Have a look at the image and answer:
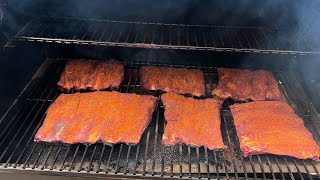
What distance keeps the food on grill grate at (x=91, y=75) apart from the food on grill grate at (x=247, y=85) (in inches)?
51.9

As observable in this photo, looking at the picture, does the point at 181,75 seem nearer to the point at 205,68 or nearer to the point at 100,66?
the point at 205,68

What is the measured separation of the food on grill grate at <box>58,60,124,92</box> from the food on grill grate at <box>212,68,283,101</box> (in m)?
1.32

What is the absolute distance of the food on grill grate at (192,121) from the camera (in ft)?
10.3

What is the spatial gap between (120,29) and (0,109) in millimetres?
1775

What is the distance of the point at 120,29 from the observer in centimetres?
416

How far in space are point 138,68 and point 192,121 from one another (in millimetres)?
1445

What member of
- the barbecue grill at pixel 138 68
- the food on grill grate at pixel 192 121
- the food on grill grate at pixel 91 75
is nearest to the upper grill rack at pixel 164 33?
the barbecue grill at pixel 138 68

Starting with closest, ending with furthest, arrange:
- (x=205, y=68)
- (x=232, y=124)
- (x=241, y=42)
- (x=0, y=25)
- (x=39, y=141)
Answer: (x=39, y=141) < (x=0, y=25) < (x=232, y=124) < (x=241, y=42) < (x=205, y=68)

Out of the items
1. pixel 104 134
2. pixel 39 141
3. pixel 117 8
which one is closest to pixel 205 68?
pixel 117 8

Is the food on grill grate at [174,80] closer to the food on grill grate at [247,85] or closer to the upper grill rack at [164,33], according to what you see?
the food on grill grate at [247,85]

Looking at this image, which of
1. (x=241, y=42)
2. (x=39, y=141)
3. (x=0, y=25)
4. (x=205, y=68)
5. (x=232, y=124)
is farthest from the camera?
(x=205, y=68)

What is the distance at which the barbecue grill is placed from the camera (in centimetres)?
304

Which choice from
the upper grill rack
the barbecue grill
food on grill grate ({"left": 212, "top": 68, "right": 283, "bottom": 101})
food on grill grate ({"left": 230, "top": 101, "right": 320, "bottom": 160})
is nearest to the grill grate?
the barbecue grill

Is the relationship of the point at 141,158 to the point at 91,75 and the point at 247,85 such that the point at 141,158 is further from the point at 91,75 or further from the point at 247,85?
the point at 247,85
